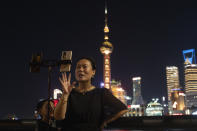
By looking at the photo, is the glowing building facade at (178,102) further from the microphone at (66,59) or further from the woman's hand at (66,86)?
the woman's hand at (66,86)

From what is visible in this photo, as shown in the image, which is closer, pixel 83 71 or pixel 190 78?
pixel 83 71

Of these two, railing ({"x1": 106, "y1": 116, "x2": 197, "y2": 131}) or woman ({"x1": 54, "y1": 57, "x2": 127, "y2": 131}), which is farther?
railing ({"x1": 106, "y1": 116, "x2": 197, "y2": 131})

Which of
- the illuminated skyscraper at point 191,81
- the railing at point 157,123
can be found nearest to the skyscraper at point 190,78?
the illuminated skyscraper at point 191,81

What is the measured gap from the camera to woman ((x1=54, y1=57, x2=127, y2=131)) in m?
3.02

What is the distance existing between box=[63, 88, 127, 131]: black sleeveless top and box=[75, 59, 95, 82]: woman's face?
179 millimetres

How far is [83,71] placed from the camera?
3.25 m

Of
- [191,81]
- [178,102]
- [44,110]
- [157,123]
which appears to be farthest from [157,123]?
[191,81]

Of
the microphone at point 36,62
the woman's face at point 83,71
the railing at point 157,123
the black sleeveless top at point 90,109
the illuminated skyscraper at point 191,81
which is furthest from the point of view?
the illuminated skyscraper at point 191,81

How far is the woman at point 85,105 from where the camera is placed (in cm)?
302

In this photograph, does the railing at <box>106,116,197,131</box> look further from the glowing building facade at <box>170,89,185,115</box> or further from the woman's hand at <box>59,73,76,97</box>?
the glowing building facade at <box>170,89,185,115</box>

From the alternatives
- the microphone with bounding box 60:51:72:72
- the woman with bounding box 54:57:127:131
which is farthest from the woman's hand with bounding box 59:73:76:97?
the microphone with bounding box 60:51:72:72

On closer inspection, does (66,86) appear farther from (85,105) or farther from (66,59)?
(66,59)

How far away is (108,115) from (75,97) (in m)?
0.48

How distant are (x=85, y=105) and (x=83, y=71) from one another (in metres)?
0.46
